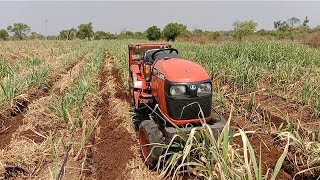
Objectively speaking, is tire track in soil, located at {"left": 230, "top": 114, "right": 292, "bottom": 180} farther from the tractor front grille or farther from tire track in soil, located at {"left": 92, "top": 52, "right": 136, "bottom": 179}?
tire track in soil, located at {"left": 92, "top": 52, "right": 136, "bottom": 179}

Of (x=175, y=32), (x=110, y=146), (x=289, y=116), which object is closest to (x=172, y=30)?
(x=175, y=32)

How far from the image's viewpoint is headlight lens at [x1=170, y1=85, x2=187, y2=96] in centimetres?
399

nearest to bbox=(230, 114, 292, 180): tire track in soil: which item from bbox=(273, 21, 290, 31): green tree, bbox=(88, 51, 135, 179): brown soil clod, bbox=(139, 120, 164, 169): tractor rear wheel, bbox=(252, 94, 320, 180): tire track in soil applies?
bbox=(252, 94, 320, 180): tire track in soil

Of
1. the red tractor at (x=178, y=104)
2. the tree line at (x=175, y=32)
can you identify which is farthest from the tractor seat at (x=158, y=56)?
the tree line at (x=175, y=32)

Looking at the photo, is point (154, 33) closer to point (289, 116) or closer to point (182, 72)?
point (289, 116)

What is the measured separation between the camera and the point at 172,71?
4.11 m

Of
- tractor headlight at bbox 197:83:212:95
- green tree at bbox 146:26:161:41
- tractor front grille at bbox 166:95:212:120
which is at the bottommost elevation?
green tree at bbox 146:26:161:41

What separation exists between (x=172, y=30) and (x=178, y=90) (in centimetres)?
4286

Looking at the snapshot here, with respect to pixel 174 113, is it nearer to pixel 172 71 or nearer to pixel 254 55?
pixel 172 71

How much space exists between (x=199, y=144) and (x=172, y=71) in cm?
100

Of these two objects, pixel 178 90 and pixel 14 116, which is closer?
pixel 178 90

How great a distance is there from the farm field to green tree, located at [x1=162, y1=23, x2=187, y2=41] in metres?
35.5

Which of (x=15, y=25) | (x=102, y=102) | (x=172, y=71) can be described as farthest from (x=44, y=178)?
(x=15, y=25)

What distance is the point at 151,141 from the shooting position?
4.01 m
